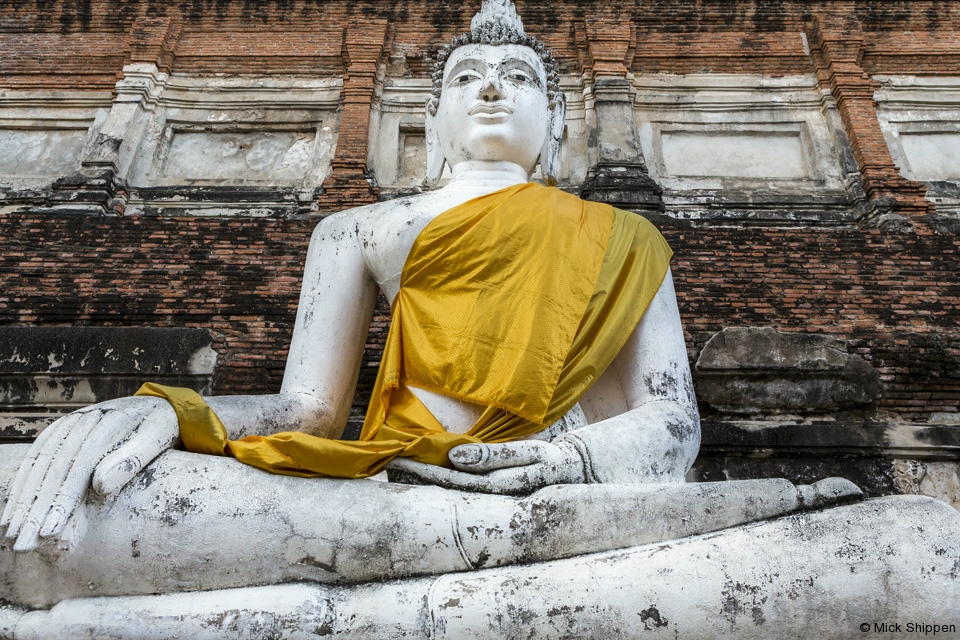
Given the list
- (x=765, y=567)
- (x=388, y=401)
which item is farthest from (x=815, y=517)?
(x=388, y=401)

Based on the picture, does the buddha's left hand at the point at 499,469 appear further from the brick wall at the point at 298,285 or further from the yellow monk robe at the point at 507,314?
the brick wall at the point at 298,285

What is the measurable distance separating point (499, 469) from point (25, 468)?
1288 mm

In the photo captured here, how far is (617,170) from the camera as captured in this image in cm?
821

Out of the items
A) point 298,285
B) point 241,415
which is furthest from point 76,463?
point 298,285

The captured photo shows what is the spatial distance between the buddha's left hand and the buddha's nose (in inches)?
70.1

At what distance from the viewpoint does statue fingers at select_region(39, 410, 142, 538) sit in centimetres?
200

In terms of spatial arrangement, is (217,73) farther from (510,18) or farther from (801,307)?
(801,307)

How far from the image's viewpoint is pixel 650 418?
2781 mm

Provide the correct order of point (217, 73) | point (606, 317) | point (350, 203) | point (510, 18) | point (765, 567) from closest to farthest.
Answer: point (765, 567) → point (606, 317) → point (510, 18) → point (350, 203) → point (217, 73)

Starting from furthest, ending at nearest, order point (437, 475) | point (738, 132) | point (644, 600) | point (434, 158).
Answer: point (738, 132), point (434, 158), point (437, 475), point (644, 600)

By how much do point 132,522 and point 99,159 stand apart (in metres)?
7.28

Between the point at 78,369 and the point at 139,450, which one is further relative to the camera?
the point at 78,369

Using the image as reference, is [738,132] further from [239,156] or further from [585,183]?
[239,156]

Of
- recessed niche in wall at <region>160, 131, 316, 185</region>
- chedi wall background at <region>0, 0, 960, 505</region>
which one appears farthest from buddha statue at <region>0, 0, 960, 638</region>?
recessed niche in wall at <region>160, 131, 316, 185</region>
